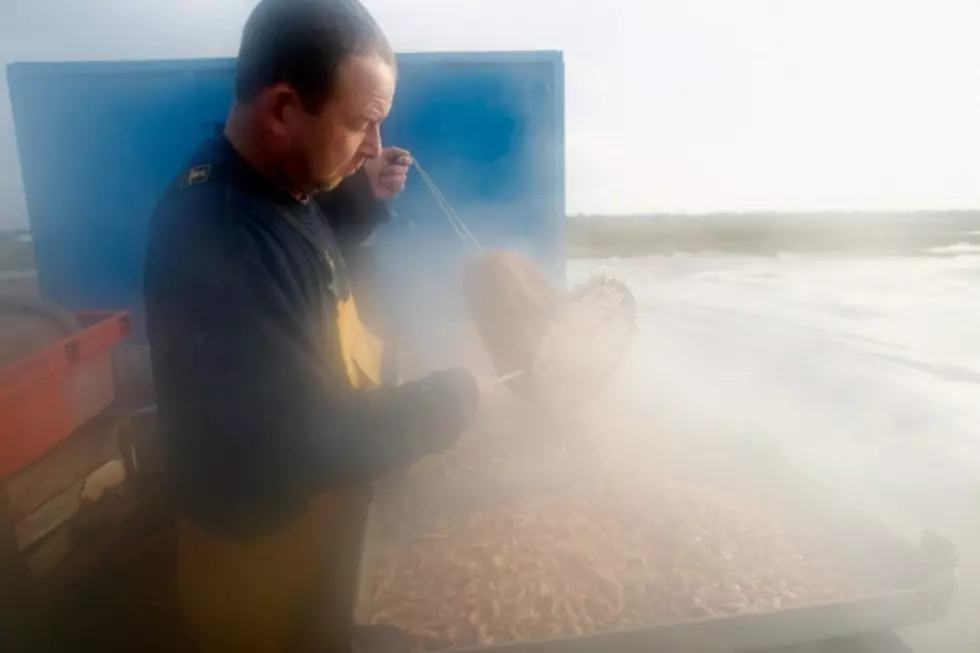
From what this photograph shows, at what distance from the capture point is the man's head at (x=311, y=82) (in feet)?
3.71

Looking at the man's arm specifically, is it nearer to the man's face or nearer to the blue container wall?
the man's face

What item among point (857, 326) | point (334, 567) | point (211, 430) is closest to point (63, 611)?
point (334, 567)

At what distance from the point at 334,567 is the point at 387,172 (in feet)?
4.13

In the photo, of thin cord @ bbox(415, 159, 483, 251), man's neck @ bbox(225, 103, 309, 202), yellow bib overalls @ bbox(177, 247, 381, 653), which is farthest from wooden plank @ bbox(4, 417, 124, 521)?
thin cord @ bbox(415, 159, 483, 251)

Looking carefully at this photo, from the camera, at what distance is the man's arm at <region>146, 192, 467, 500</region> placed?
1108mm

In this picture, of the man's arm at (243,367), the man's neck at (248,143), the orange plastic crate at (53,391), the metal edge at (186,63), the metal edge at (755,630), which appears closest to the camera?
the man's arm at (243,367)

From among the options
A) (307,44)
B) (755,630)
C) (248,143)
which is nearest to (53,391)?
(248,143)

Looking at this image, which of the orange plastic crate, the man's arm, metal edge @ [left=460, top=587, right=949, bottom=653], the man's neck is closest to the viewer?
the man's arm

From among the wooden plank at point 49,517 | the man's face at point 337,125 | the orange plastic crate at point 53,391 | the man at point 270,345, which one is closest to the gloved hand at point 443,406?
the man at point 270,345

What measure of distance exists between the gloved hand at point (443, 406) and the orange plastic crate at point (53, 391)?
142cm

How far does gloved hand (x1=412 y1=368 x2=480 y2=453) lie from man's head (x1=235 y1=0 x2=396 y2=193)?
0.44 metres

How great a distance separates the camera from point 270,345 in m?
1.12

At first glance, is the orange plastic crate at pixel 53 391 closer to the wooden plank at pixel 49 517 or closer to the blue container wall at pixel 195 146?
the wooden plank at pixel 49 517

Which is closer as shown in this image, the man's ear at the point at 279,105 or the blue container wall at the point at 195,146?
the man's ear at the point at 279,105
